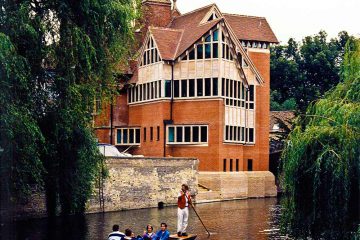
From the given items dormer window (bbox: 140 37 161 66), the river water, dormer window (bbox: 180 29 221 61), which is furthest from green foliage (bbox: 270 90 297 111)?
the river water

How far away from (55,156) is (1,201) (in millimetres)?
3547

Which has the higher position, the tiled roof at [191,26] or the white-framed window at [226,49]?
the tiled roof at [191,26]

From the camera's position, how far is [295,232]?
20750mm

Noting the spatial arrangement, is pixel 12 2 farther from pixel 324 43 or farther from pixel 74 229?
pixel 324 43

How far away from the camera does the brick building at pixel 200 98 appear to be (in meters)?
52.3

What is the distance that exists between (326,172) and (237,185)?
3417 cm

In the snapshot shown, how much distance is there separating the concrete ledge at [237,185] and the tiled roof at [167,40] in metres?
9.22

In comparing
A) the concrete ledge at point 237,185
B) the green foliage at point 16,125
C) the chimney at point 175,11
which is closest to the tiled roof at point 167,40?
the chimney at point 175,11

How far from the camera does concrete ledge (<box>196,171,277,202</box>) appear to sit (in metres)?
51.7

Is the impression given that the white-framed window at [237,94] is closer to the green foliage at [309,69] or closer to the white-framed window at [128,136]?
the white-framed window at [128,136]

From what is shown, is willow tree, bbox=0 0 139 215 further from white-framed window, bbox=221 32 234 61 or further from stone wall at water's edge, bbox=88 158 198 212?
white-framed window, bbox=221 32 234 61

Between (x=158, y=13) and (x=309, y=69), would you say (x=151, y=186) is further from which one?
(x=309, y=69)

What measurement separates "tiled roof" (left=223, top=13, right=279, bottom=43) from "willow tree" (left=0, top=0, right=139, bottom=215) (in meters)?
28.3

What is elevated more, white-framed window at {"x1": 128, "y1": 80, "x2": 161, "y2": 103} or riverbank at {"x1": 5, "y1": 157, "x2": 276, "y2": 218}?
white-framed window at {"x1": 128, "y1": 80, "x2": 161, "y2": 103}
